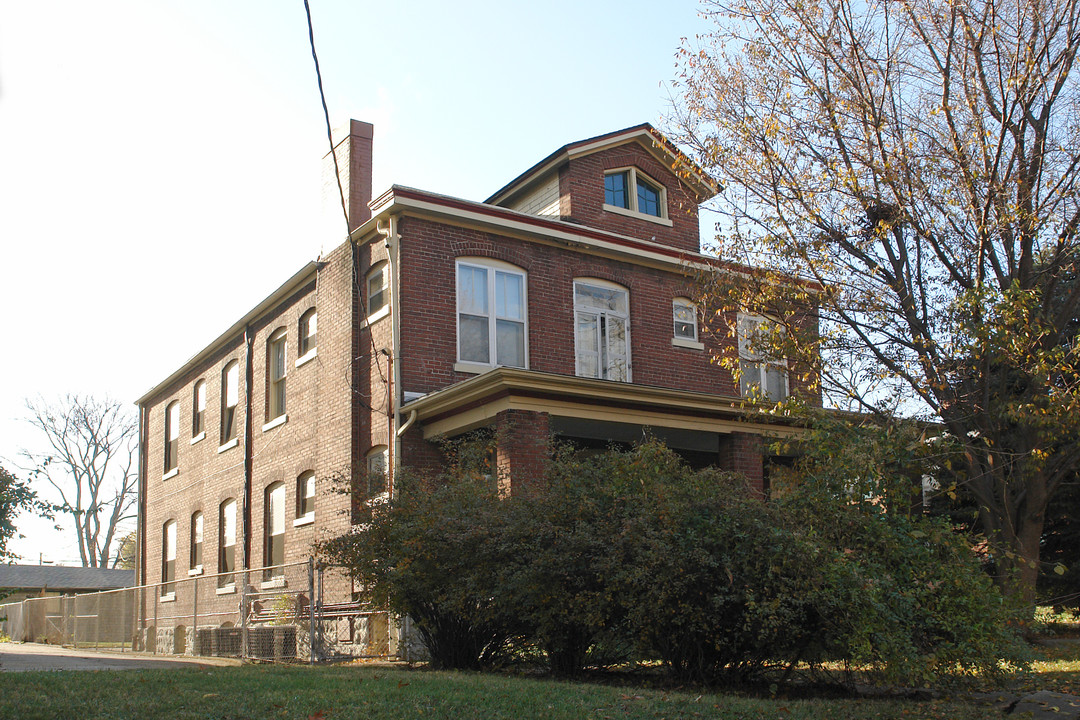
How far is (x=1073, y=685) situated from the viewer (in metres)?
10.5

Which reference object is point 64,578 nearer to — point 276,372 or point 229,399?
point 229,399

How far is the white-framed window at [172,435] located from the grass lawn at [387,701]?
1864cm

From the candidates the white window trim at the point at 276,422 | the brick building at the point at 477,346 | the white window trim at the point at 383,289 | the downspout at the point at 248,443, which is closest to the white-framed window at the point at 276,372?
the brick building at the point at 477,346

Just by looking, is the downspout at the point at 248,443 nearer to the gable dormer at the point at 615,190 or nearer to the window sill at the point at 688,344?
the gable dormer at the point at 615,190

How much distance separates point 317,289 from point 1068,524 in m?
15.2

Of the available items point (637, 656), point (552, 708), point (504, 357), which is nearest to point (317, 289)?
point (504, 357)

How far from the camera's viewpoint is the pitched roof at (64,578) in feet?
160

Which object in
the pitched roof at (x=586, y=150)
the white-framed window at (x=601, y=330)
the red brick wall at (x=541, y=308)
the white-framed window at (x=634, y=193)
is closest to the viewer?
the red brick wall at (x=541, y=308)

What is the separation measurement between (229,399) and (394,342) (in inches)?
361

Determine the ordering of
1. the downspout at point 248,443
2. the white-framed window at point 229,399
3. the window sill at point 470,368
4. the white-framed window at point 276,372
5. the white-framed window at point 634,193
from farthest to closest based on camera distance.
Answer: the white-framed window at point 229,399
the downspout at point 248,443
the white-framed window at point 276,372
the white-framed window at point 634,193
the window sill at point 470,368

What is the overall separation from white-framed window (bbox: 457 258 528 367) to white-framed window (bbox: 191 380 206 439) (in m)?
10.9

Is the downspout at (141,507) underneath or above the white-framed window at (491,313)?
underneath

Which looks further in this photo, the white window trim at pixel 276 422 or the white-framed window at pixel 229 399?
the white-framed window at pixel 229 399

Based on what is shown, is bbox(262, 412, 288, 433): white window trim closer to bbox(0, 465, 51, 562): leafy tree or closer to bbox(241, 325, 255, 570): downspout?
bbox(241, 325, 255, 570): downspout
